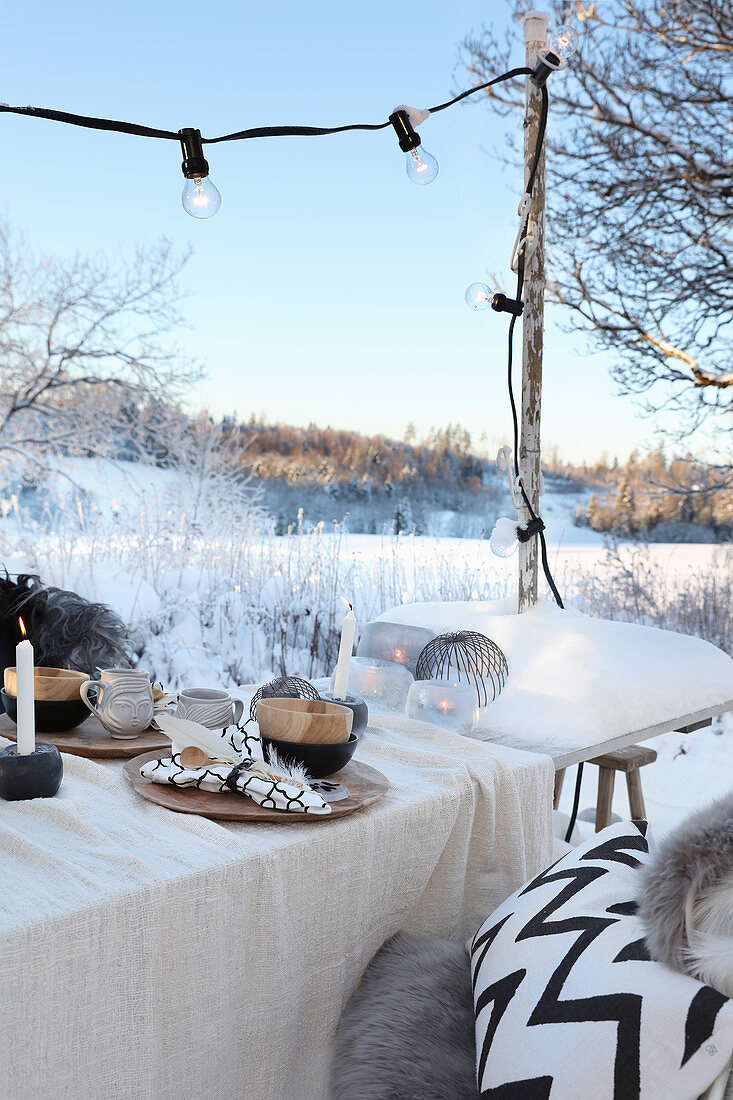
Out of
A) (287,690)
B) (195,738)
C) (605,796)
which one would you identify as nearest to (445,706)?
(287,690)

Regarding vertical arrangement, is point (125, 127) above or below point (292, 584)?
above

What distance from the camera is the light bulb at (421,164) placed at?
61.4 inches

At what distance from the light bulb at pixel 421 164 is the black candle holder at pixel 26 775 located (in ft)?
4.11

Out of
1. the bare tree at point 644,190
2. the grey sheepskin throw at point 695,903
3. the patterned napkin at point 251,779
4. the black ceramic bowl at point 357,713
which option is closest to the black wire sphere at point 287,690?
the black ceramic bowl at point 357,713

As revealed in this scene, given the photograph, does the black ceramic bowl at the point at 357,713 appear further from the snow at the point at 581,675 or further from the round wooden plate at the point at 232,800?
the snow at the point at 581,675

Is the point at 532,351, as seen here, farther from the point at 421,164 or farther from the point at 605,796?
the point at 605,796

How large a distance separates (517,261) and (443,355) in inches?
145

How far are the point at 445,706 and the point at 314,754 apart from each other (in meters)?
0.43

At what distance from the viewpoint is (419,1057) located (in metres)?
0.77

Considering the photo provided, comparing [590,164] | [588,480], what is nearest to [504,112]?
[590,164]

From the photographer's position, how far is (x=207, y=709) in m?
1.10

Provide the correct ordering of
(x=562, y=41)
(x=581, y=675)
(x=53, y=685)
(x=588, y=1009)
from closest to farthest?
(x=588, y=1009) → (x=53, y=685) → (x=581, y=675) → (x=562, y=41)

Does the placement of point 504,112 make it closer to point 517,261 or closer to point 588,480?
→ point 588,480

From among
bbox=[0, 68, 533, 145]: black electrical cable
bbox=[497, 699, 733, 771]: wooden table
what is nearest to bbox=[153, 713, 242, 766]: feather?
bbox=[497, 699, 733, 771]: wooden table
